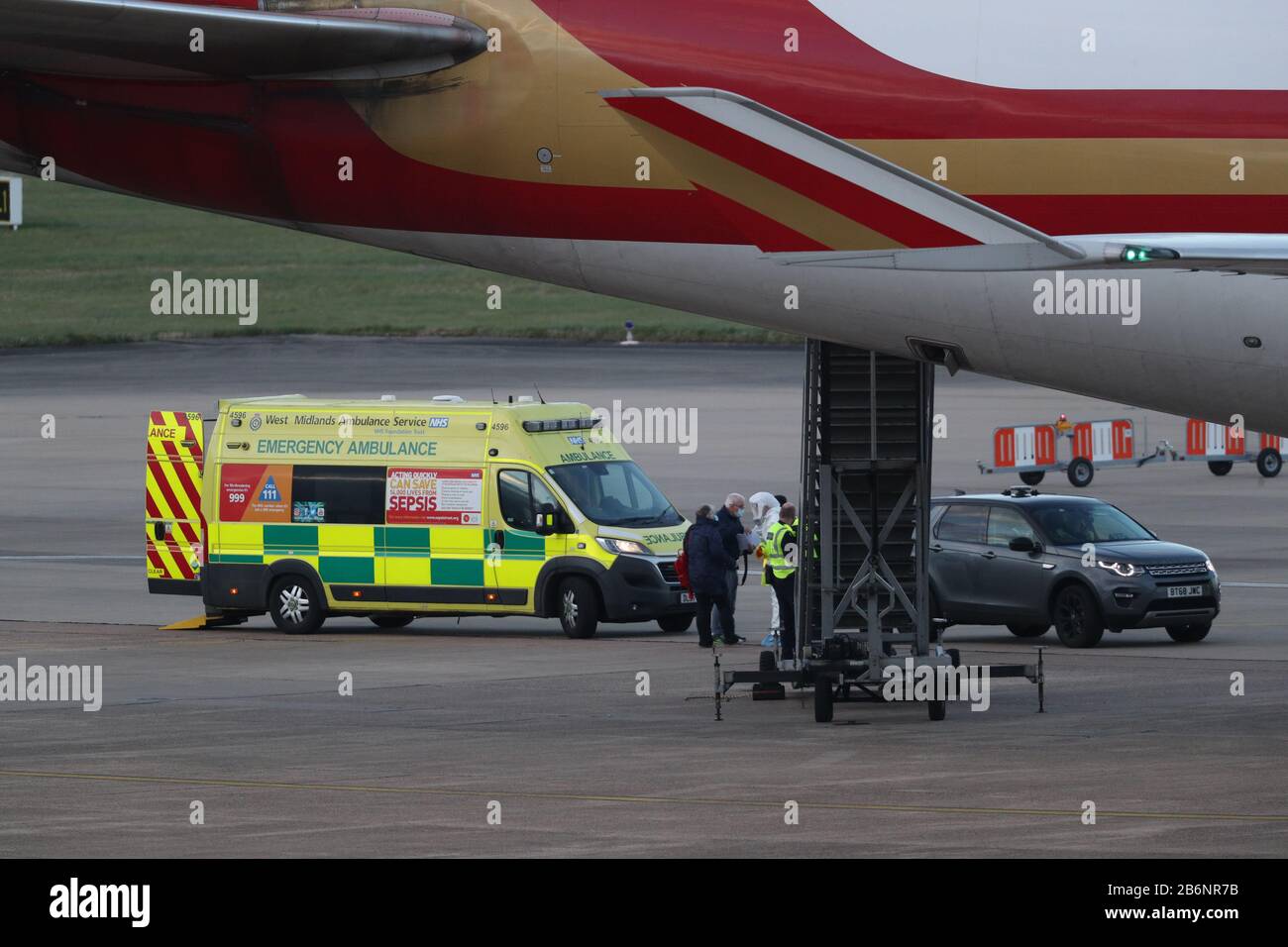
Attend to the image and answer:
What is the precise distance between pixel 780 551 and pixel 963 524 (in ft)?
12.5

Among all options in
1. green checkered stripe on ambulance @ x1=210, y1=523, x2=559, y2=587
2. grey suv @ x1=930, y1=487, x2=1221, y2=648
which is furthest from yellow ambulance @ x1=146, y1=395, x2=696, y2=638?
grey suv @ x1=930, y1=487, x2=1221, y2=648

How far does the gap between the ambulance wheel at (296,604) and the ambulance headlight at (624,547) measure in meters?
4.03

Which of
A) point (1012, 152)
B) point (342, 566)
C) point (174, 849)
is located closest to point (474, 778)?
point (174, 849)

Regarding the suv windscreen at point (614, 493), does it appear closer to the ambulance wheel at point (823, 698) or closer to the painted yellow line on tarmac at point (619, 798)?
the ambulance wheel at point (823, 698)

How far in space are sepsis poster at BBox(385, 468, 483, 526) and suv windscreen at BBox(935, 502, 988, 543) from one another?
249 inches

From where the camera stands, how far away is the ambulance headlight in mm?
30047

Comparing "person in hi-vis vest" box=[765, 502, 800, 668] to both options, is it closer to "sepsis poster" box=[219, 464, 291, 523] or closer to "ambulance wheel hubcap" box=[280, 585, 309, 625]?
"ambulance wheel hubcap" box=[280, 585, 309, 625]

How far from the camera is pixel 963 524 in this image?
3031cm

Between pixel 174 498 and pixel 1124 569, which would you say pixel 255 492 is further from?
pixel 1124 569

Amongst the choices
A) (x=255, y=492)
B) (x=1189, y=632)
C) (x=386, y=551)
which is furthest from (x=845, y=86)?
(x=255, y=492)

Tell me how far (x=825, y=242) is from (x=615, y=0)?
2.61 meters

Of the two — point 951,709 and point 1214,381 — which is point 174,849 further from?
point 951,709

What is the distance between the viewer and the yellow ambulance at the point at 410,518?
99.2 ft

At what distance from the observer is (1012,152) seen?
16703mm
